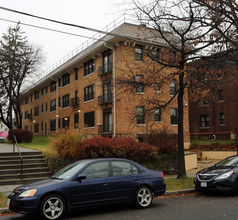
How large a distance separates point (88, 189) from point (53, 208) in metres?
0.98

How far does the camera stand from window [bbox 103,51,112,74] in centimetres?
2752

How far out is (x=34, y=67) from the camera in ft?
127

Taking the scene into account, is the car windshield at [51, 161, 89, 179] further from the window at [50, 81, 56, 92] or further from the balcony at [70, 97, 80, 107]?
the window at [50, 81, 56, 92]

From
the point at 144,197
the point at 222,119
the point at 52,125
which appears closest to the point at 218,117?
the point at 222,119

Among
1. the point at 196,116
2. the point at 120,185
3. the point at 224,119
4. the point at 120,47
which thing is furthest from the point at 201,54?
the point at 196,116

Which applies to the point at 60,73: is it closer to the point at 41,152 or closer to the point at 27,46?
the point at 27,46

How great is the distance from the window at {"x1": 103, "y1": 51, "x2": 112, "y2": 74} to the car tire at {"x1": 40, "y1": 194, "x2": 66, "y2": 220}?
2095 centimetres

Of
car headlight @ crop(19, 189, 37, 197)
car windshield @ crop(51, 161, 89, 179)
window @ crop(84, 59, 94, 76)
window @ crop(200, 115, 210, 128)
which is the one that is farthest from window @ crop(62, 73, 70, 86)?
car headlight @ crop(19, 189, 37, 197)

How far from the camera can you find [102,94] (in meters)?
28.5

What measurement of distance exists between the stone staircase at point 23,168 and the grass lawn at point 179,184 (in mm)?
5594

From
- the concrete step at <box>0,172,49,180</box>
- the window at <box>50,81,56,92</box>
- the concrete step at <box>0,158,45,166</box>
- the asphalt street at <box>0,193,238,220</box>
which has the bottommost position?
the asphalt street at <box>0,193,238,220</box>

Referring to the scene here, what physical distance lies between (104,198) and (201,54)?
30.2ft

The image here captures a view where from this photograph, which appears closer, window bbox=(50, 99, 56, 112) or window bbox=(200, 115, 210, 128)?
window bbox=(200, 115, 210, 128)

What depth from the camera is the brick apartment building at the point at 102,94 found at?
84.0ft
